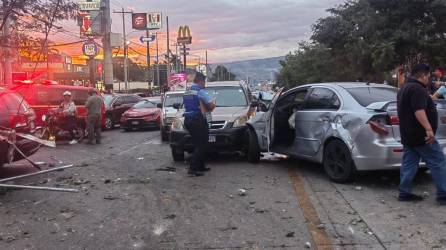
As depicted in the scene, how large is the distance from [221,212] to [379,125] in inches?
102

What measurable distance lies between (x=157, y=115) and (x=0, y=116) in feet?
43.8

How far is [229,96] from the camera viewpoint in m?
13.1

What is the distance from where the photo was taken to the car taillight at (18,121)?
9.67 metres

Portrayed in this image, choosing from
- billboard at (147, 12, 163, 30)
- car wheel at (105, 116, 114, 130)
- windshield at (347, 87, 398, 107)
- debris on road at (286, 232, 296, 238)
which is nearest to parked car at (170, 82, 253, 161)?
windshield at (347, 87, 398, 107)

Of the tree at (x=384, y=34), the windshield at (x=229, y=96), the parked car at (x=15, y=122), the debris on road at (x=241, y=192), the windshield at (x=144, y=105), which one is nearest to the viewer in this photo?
the debris on road at (x=241, y=192)

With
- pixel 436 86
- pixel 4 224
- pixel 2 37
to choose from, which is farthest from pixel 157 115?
pixel 4 224

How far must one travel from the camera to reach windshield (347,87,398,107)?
8552 mm

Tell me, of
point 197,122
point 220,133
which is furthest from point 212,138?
point 197,122

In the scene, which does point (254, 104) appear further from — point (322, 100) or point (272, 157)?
point (322, 100)

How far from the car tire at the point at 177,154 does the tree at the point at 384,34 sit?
59.9 ft

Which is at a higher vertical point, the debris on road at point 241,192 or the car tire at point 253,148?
the car tire at point 253,148

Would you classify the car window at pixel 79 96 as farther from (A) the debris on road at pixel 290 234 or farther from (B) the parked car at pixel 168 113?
(A) the debris on road at pixel 290 234

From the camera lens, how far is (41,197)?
26.7ft

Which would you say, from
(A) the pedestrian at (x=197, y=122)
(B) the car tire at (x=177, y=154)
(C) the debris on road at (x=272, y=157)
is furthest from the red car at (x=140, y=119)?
(A) the pedestrian at (x=197, y=122)
